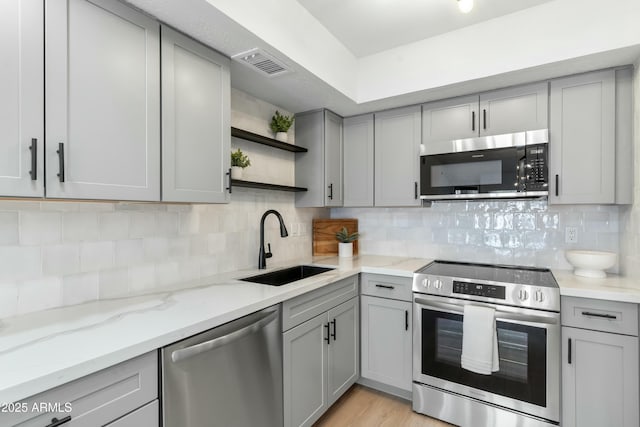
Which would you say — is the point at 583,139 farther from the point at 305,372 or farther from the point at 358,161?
the point at 305,372

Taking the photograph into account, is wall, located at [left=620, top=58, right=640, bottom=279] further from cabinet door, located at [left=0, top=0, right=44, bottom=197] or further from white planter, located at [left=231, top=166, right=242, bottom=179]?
cabinet door, located at [left=0, top=0, right=44, bottom=197]

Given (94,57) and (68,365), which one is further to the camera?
(94,57)

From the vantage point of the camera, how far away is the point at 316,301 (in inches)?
76.7

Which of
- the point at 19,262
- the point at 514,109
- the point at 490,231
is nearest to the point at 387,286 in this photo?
the point at 490,231

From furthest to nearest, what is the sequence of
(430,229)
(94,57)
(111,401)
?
(430,229) → (94,57) → (111,401)

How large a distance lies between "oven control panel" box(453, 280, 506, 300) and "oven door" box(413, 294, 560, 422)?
0.20 ft

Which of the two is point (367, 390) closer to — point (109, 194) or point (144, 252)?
point (144, 252)

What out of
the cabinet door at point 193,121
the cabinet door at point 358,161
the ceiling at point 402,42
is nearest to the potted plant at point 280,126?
the ceiling at point 402,42

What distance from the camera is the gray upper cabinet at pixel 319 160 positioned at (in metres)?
2.74

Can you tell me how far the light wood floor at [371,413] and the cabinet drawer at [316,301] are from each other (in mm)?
758

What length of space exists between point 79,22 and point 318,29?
135 cm

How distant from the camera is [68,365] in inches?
34.4

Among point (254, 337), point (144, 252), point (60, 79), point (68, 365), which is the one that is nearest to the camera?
point (68, 365)

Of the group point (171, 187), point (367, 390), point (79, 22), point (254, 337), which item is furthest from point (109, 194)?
point (367, 390)
